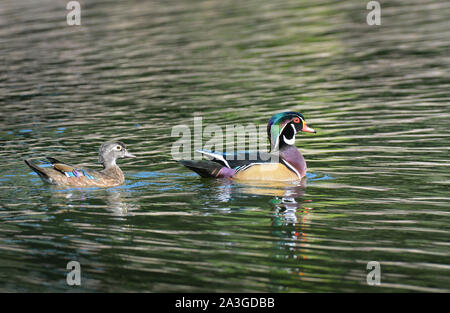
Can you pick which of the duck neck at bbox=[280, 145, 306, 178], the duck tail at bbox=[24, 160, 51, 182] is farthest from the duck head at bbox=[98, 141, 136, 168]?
the duck neck at bbox=[280, 145, 306, 178]

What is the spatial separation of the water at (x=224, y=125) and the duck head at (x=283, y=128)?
2.70ft

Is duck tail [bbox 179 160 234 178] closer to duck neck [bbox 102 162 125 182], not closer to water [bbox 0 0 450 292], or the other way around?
water [bbox 0 0 450 292]

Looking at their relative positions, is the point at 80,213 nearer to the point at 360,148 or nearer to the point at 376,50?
the point at 360,148

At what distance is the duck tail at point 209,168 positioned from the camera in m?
14.4

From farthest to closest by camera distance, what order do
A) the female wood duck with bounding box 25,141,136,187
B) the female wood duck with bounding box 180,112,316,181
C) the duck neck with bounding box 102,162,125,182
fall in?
1. the female wood duck with bounding box 180,112,316,181
2. the duck neck with bounding box 102,162,125,182
3. the female wood duck with bounding box 25,141,136,187

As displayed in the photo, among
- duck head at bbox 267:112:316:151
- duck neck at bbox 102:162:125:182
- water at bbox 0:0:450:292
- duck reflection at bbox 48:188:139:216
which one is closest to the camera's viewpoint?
water at bbox 0:0:450:292

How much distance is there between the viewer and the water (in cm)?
980

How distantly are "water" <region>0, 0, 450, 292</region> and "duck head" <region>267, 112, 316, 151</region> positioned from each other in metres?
0.82

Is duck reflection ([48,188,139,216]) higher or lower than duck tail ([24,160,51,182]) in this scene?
lower

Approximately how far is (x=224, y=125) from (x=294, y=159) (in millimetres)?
5041

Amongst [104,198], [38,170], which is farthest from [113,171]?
[38,170]

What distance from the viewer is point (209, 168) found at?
14.5m

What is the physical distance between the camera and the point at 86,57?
105 feet
